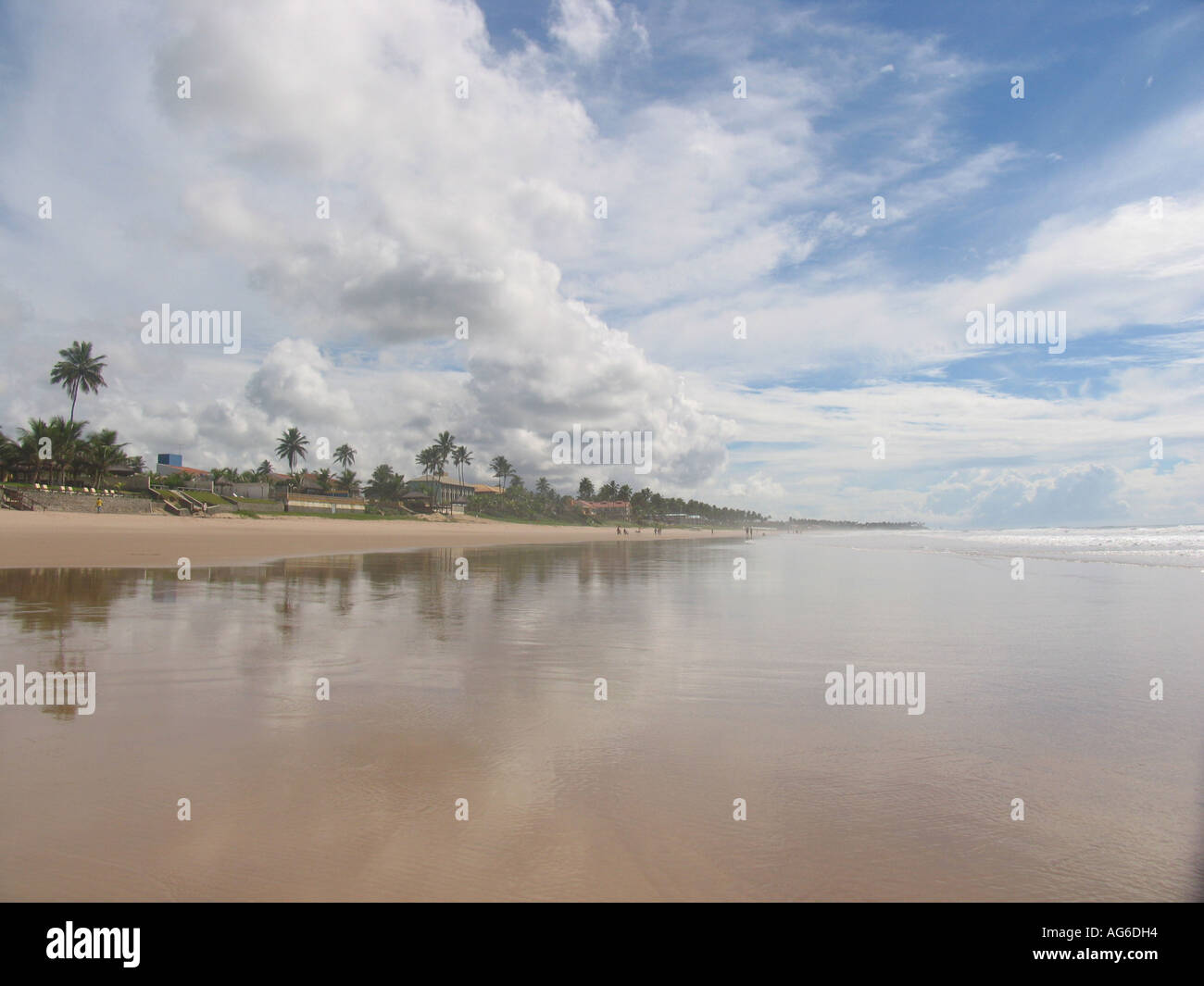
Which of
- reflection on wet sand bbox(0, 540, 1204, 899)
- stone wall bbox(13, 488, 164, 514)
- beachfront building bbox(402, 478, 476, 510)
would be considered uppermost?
beachfront building bbox(402, 478, 476, 510)

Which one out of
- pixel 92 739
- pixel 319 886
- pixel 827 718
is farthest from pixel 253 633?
pixel 827 718

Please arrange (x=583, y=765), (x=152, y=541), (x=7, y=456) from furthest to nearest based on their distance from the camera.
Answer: (x=7, y=456) < (x=152, y=541) < (x=583, y=765)

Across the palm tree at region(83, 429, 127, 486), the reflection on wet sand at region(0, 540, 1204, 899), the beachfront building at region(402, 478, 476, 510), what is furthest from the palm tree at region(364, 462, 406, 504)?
the reflection on wet sand at region(0, 540, 1204, 899)

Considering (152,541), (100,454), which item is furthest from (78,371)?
(152,541)

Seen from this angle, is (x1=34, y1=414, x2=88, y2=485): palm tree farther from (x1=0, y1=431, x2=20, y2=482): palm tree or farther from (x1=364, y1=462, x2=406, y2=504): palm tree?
(x1=364, y1=462, x2=406, y2=504): palm tree

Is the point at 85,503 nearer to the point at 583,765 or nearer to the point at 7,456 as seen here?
the point at 7,456

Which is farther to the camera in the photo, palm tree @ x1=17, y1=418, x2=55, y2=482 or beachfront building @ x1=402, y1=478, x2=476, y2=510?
beachfront building @ x1=402, y1=478, x2=476, y2=510

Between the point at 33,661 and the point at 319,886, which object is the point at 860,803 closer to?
the point at 319,886

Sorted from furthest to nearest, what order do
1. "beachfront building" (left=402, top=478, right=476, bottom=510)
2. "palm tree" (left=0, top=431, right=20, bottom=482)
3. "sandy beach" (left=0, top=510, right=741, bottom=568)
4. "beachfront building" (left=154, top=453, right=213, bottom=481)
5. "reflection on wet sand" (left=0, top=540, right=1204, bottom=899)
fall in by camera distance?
"beachfront building" (left=402, top=478, right=476, bottom=510)
"beachfront building" (left=154, top=453, right=213, bottom=481)
"palm tree" (left=0, top=431, right=20, bottom=482)
"sandy beach" (left=0, top=510, right=741, bottom=568)
"reflection on wet sand" (left=0, top=540, right=1204, bottom=899)

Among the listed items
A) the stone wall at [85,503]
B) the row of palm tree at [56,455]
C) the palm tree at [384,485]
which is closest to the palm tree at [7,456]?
the row of palm tree at [56,455]

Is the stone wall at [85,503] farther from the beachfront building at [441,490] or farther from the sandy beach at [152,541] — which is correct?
the beachfront building at [441,490]

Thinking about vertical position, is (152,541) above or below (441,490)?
below

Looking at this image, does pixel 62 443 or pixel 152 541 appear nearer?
pixel 152 541
